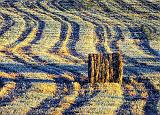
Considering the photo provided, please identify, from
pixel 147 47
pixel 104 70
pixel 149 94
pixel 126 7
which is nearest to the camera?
pixel 149 94

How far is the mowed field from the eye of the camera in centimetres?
1007

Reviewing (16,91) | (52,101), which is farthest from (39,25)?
(52,101)

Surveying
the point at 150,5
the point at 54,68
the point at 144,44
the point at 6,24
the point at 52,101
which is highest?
the point at 52,101

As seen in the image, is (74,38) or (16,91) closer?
(16,91)

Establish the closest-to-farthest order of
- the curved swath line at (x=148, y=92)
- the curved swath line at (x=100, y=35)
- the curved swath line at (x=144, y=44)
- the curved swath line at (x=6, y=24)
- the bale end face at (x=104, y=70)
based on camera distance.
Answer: the curved swath line at (x=148, y=92)
the bale end face at (x=104, y=70)
the curved swath line at (x=144, y=44)
the curved swath line at (x=100, y=35)
the curved swath line at (x=6, y=24)

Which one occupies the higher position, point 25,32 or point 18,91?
point 18,91

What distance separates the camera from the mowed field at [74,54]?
10.1 meters

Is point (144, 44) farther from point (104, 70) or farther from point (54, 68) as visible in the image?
point (104, 70)

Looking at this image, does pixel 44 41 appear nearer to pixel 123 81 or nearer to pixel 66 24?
pixel 66 24

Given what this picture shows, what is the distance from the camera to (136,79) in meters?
12.3

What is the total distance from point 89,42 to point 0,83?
22.3 feet

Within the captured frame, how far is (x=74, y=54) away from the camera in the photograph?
15.7m

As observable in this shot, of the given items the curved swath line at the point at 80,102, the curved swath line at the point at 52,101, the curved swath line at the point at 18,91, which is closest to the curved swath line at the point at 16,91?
the curved swath line at the point at 18,91

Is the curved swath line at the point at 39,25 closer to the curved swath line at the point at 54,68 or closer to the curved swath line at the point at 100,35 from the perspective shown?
the curved swath line at the point at 100,35
